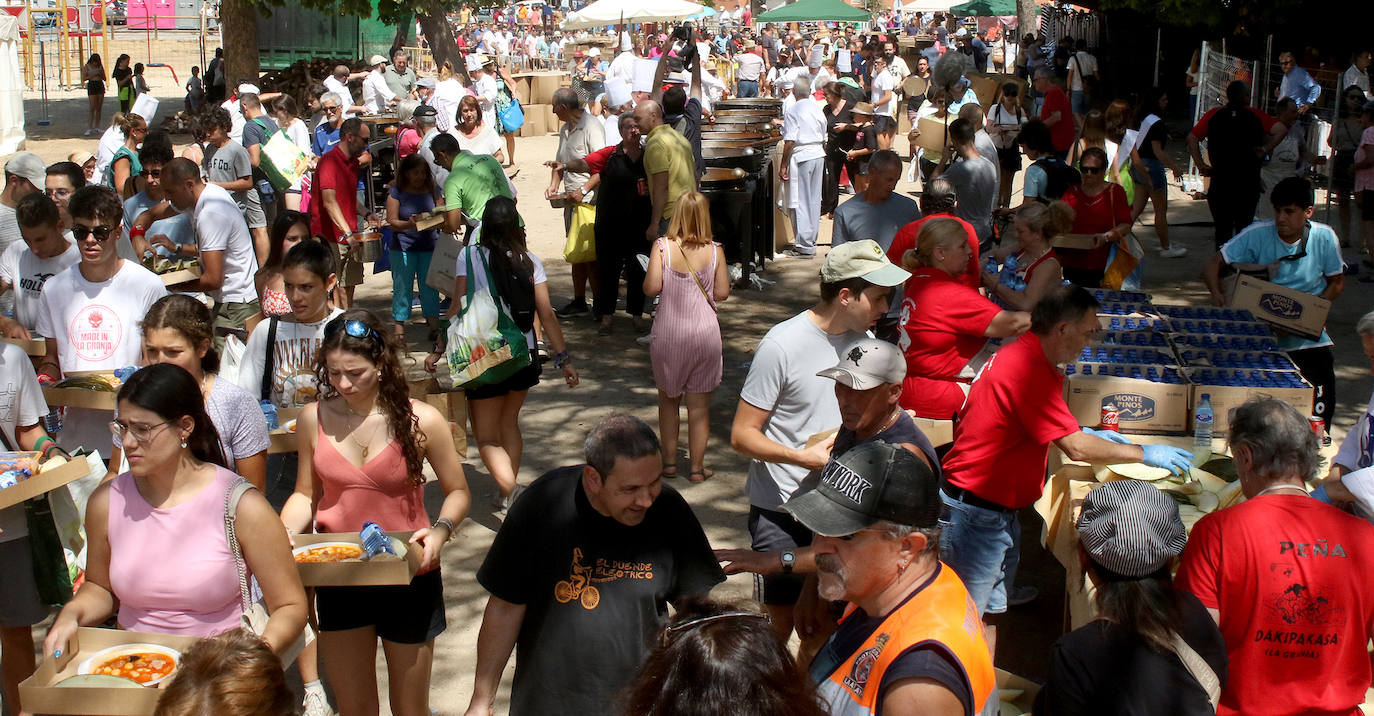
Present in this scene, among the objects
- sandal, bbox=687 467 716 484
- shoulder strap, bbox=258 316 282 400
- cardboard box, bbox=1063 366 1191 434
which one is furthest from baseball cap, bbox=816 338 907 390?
sandal, bbox=687 467 716 484

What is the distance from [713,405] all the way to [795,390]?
447 cm

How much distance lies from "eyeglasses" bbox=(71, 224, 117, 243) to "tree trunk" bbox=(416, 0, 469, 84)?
889 inches

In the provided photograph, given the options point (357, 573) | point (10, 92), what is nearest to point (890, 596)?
point (357, 573)

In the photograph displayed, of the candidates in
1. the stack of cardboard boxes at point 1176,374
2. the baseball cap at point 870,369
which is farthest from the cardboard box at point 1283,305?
the baseball cap at point 870,369

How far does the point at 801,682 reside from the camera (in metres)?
2.19

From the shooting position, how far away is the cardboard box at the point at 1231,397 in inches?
220

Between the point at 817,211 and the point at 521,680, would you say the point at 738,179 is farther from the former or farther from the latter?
the point at 521,680

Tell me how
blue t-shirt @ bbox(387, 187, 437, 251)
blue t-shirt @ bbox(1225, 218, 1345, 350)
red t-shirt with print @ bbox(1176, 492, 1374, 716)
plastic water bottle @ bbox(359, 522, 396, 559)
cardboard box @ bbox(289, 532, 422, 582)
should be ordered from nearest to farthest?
red t-shirt with print @ bbox(1176, 492, 1374, 716) → cardboard box @ bbox(289, 532, 422, 582) → plastic water bottle @ bbox(359, 522, 396, 559) → blue t-shirt @ bbox(1225, 218, 1345, 350) → blue t-shirt @ bbox(387, 187, 437, 251)

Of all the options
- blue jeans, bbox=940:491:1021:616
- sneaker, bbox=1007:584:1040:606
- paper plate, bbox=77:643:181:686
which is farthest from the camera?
sneaker, bbox=1007:584:1040:606

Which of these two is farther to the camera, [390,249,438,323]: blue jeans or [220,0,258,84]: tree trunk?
[220,0,258,84]: tree trunk

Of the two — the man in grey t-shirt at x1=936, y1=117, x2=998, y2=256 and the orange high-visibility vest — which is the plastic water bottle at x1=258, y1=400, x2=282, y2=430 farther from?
the man in grey t-shirt at x1=936, y1=117, x2=998, y2=256

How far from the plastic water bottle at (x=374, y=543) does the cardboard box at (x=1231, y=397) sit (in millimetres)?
3783

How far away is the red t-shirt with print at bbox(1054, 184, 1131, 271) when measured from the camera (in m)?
8.55

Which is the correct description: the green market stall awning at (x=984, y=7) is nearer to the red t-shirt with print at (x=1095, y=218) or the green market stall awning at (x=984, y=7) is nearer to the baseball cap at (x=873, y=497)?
the red t-shirt with print at (x=1095, y=218)
